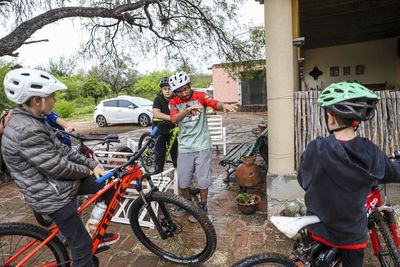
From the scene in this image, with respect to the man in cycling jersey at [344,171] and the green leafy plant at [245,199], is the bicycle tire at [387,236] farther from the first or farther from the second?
the green leafy plant at [245,199]

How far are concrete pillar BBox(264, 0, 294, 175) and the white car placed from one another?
1130 cm

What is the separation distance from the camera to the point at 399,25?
6.88m

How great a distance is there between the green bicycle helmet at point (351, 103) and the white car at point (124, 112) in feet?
42.2

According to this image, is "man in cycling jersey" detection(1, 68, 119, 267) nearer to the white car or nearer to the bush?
the white car

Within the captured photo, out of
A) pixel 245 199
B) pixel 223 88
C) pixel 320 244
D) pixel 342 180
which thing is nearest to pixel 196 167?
pixel 245 199

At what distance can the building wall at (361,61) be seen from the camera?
27.6 ft

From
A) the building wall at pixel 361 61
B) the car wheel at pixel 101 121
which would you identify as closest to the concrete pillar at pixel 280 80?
the building wall at pixel 361 61

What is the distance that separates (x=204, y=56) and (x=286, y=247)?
548cm

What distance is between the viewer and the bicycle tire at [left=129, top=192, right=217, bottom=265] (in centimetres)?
247

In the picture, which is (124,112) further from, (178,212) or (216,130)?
(178,212)

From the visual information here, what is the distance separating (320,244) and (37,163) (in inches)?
71.9

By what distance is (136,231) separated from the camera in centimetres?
280

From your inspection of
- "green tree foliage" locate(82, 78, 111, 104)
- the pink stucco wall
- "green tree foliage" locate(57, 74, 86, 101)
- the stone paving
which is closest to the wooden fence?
the stone paving

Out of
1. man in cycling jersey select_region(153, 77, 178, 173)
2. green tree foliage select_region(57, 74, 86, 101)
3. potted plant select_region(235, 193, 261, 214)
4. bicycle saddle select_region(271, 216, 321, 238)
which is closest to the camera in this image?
bicycle saddle select_region(271, 216, 321, 238)
